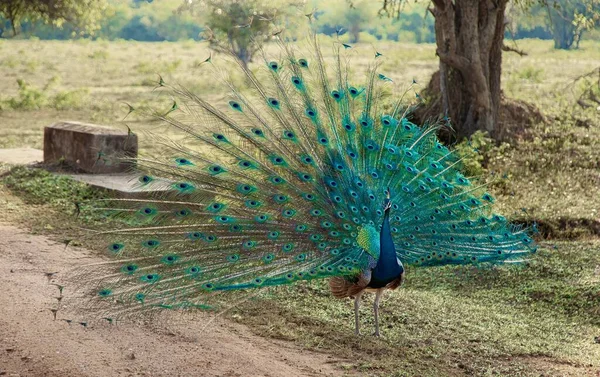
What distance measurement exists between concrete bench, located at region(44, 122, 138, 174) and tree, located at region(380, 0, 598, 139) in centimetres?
452

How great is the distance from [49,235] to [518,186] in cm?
589

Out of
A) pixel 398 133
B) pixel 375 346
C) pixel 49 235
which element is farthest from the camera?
pixel 49 235

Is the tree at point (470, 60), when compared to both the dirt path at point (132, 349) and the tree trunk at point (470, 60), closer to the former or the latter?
the tree trunk at point (470, 60)

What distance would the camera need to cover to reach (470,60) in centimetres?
1275

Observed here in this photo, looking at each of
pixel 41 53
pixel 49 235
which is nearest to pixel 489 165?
pixel 49 235

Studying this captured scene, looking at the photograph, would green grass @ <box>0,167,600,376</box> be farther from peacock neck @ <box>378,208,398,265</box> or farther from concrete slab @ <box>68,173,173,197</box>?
concrete slab @ <box>68,173,173,197</box>

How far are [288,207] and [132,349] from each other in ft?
4.81

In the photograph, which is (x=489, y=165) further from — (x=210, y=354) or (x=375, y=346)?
(x=210, y=354)

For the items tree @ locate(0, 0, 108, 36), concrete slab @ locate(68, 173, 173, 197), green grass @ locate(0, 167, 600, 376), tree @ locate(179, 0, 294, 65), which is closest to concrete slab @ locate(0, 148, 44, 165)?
concrete slab @ locate(68, 173, 173, 197)

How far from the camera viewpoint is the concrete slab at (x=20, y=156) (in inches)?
496

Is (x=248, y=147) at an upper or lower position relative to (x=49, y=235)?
upper

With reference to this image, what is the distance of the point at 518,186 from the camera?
11.4 meters

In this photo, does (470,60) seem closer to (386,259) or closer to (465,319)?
(465,319)

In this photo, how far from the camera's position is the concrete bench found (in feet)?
38.4
